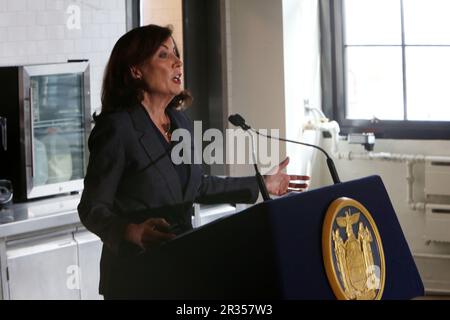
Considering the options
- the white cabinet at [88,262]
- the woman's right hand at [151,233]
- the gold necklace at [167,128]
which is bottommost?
the white cabinet at [88,262]

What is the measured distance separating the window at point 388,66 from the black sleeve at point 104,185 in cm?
290

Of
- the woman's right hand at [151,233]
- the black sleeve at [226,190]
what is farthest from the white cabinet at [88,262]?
the woman's right hand at [151,233]

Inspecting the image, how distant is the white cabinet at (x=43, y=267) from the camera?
135 inches

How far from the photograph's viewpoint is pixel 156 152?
234 centimetres

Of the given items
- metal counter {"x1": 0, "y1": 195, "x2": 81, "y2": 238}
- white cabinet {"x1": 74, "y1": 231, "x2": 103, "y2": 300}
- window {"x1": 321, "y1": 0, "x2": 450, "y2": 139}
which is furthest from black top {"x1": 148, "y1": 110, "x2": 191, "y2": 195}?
window {"x1": 321, "y1": 0, "x2": 450, "y2": 139}

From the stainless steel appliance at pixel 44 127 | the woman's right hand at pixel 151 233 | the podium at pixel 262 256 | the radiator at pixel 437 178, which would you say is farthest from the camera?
the radiator at pixel 437 178

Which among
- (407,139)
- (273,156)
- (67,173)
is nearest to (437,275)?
(407,139)

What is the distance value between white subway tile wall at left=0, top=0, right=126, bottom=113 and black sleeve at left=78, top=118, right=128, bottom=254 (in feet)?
5.30

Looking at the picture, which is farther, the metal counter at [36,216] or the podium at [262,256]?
the metal counter at [36,216]

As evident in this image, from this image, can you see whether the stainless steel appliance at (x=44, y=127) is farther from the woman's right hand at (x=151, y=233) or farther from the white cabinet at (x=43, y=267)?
the woman's right hand at (x=151, y=233)

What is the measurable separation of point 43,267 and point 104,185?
1413 mm

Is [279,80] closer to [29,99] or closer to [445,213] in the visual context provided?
[445,213]

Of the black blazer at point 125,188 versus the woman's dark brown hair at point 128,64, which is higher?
the woman's dark brown hair at point 128,64

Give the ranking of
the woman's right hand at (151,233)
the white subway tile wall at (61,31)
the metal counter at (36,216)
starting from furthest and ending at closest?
the white subway tile wall at (61,31) < the metal counter at (36,216) < the woman's right hand at (151,233)
